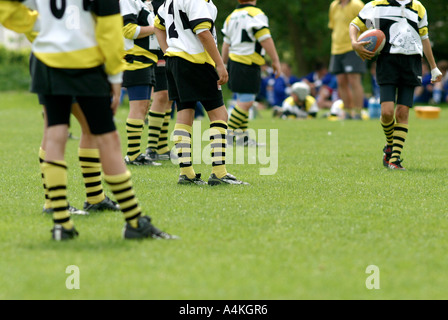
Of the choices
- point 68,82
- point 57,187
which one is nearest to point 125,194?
point 57,187

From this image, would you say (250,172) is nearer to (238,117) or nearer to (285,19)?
(238,117)

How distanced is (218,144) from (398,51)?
253cm

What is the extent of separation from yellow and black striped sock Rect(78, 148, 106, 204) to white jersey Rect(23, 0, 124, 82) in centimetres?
115

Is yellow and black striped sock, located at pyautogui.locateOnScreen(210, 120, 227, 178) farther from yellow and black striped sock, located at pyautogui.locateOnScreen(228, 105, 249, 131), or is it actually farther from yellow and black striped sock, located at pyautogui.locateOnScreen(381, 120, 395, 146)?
yellow and black striped sock, located at pyautogui.locateOnScreen(228, 105, 249, 131)

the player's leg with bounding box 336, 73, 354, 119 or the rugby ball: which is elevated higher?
the rugby ball

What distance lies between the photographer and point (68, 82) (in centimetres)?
443

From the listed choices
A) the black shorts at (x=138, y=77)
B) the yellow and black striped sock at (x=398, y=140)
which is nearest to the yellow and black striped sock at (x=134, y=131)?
the black shorts at (x=138, y=77)

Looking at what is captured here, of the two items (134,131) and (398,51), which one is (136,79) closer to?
(134,131)

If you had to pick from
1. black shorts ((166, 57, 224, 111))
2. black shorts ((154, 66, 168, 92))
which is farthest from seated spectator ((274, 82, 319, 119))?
black shorts ((166, 57, 224, 111))

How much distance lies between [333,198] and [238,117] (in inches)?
195

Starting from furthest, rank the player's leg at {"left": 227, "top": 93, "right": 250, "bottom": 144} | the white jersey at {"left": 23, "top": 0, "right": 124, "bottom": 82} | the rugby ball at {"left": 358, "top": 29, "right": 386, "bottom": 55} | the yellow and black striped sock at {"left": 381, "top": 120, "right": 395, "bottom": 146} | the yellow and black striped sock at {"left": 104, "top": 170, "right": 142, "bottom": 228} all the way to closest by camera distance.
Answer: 1. the player's leg at {"left": 227, "top": 93, "right": 250, "bottom": 144}
2. the yellow and black striped sock at {"left": 381, "top": 120, "right": 395, "bottom": 146}
3. the rugby ball at {"left": 358, "top": 29, "right": 386, "bottom": 55}
4. the yellow and black striped sock at {"left": 104, "top": 170, "right": 142, "bottom": 228}
5. the white jersey at {"left": 23, "top": 0, "right": 124, "bottom": 82}

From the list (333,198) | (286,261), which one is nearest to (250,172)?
(333,198)

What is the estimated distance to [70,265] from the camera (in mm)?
4016

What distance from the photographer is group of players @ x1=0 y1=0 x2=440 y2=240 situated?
4.44 meters
